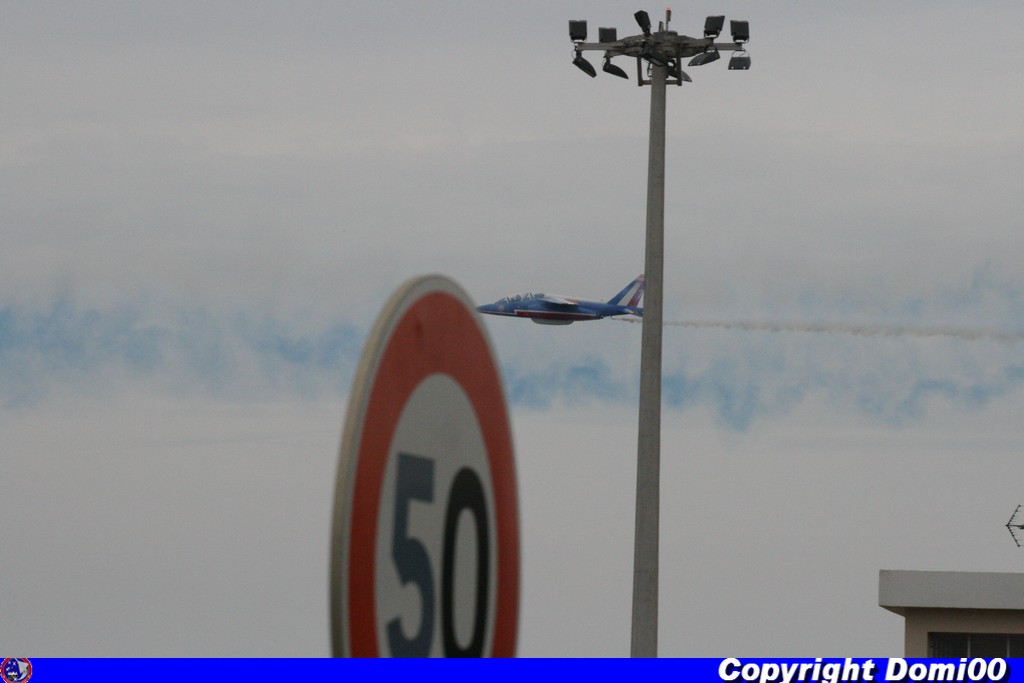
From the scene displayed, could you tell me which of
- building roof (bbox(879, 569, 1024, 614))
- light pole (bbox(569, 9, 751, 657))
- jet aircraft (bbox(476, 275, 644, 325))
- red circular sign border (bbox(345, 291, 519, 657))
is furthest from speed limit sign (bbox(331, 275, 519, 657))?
jet aircraft (bbox(476, 275, 644, 325))

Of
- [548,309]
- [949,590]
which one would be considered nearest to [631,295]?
[548,309]

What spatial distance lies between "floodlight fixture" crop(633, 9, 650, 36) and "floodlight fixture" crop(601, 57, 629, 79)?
0.99 metres

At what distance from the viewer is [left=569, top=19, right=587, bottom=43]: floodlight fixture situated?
3081cm

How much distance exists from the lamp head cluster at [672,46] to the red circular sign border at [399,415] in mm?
26881

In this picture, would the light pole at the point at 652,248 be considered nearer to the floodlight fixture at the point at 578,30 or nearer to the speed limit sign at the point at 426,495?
the floodlight fixture at the point at 578,30

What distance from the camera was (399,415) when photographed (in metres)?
2.89

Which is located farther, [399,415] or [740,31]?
[740,31]

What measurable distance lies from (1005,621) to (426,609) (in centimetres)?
3094

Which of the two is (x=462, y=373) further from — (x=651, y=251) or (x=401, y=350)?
(x=651, y=251)

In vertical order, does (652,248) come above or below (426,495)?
above

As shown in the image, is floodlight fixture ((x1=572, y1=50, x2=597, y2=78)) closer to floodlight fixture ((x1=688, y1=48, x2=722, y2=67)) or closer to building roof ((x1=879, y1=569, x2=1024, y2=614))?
floodlight fixture ((x1=688, y1=48, x2=722, y2=67))

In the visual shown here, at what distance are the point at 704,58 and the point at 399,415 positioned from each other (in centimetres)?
2791

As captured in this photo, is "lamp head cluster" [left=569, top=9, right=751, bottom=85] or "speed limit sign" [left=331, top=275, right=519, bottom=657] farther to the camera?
"lamp head cluster" [left=569, top=9, right=751, bottom=85]

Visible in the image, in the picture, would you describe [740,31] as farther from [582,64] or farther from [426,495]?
[426,495]
